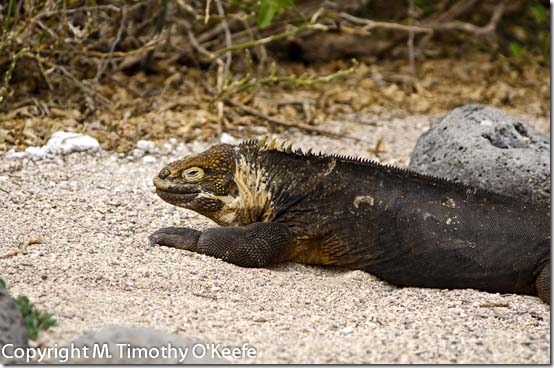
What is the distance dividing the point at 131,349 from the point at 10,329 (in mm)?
559

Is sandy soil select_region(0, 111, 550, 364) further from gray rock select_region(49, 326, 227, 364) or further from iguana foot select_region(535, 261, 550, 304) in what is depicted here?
gray rock select_region(49, 326, 227, 364)

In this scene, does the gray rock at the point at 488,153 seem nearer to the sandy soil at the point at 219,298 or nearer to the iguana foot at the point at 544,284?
the iguana foot at the point at 544,284

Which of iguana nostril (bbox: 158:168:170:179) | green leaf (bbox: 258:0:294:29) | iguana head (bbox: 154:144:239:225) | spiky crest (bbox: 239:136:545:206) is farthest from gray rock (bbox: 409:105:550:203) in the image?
iguana nostril (bbox: 158:168:170:179)

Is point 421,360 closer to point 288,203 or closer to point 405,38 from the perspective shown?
point 288,203

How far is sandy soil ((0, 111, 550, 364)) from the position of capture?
4648 millimetres

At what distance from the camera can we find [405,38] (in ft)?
41.4

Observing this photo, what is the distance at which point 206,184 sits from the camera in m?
6.36

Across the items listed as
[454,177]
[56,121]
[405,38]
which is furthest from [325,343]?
[405,38]

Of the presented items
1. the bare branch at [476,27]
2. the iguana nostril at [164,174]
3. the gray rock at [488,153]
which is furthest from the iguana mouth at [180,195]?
the bare branch at [476,27]

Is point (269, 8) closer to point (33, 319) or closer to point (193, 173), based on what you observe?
point (193, 173)

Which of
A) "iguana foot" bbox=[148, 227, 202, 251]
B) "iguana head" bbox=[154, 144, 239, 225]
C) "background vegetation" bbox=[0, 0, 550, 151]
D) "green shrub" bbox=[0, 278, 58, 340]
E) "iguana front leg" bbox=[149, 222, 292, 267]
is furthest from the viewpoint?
"background vegetation" bbox=[0, 0, 550, 151]

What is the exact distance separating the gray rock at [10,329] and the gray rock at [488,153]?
398 centimetres

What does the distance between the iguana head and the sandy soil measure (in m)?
0.39

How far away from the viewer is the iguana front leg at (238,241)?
595 centimetres
